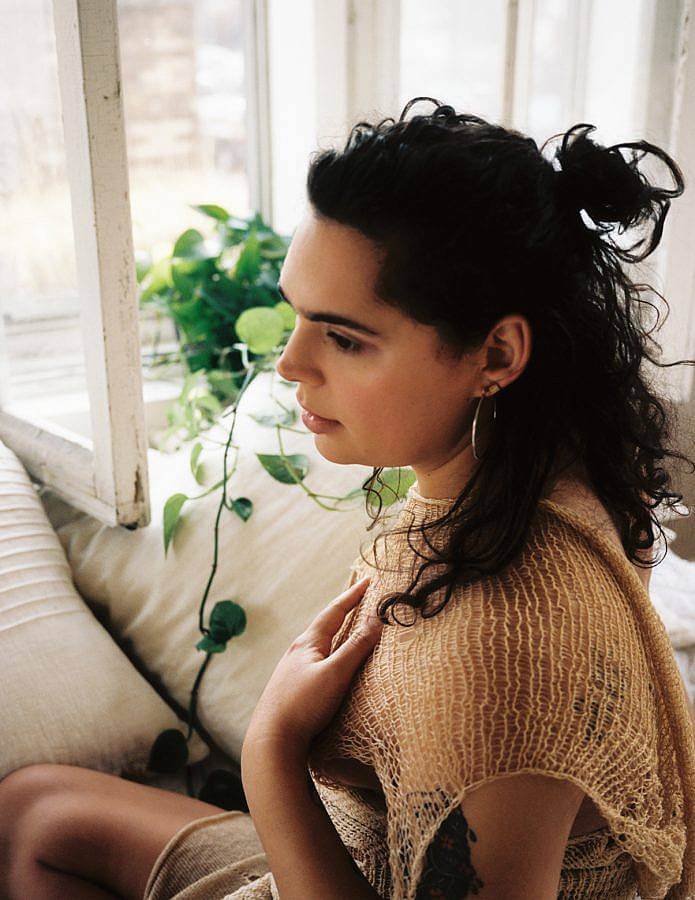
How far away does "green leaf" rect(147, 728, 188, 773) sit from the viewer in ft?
3.84

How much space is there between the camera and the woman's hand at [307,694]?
0.77 m

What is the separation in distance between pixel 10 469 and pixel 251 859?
0.69m

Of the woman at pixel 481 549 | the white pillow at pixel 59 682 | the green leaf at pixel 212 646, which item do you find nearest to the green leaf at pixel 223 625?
the green leaf at pixel 212 646

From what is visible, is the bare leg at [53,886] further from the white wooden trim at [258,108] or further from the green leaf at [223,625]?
the white wooden trim at [258,108]

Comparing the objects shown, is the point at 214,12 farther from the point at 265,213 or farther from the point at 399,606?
the point at 399,606

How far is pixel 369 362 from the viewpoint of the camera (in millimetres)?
703

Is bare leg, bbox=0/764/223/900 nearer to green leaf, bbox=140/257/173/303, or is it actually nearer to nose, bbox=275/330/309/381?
nose, bbox=275/330/309/381

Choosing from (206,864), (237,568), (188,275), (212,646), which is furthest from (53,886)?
(188,275)

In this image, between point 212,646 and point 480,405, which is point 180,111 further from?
point 480,405

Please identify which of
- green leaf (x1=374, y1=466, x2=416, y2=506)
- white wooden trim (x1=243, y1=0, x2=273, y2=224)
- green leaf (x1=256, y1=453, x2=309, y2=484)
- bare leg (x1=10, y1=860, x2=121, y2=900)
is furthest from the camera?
white wooden trim (x1=243, y1=0, x2=273, y2=224)

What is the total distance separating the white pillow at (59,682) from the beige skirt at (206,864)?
186mm

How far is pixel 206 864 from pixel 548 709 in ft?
1.83

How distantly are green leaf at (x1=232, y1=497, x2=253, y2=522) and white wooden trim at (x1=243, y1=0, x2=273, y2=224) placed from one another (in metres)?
0.85

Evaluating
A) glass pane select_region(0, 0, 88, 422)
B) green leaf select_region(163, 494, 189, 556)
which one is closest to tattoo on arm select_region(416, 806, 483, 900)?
green leaf select_region(163, 494, 189, 556)
